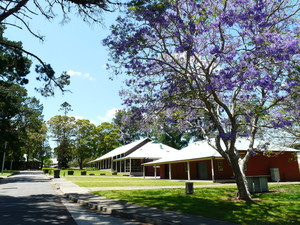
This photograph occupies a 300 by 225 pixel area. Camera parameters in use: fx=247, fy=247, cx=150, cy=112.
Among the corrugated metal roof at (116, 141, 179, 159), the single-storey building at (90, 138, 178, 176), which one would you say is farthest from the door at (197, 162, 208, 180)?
the corrugated metal roof at (116, 141, 179, 159)

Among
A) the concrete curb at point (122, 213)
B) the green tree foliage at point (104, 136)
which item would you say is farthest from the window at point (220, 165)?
the green tree foliage at point (104, 136)

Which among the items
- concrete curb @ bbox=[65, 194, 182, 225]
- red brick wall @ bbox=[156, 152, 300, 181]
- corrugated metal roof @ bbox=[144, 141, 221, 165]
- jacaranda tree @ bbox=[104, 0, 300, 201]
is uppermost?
jacaranda tree @ bbox=[104, 0, 300, 201]

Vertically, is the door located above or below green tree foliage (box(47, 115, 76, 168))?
below

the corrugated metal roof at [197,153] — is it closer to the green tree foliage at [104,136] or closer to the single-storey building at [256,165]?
the single-storey building at [256,165]

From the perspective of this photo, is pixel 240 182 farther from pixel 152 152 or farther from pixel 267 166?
pixel 152 152

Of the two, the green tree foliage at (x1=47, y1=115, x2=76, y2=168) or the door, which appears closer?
the door

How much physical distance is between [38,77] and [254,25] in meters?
11.4

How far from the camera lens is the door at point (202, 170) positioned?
27.5 m

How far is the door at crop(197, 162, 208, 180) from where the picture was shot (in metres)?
27.5

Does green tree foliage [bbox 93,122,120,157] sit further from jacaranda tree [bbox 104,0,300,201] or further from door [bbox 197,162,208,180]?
jacaranda tree [bbox 104,0,300,201]

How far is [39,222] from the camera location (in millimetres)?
7145

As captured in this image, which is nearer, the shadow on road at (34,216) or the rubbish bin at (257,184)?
the shadow on road at (34,216)

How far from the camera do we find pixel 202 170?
27953mm

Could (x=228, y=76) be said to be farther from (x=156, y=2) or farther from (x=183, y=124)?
(x=183, y=124)
